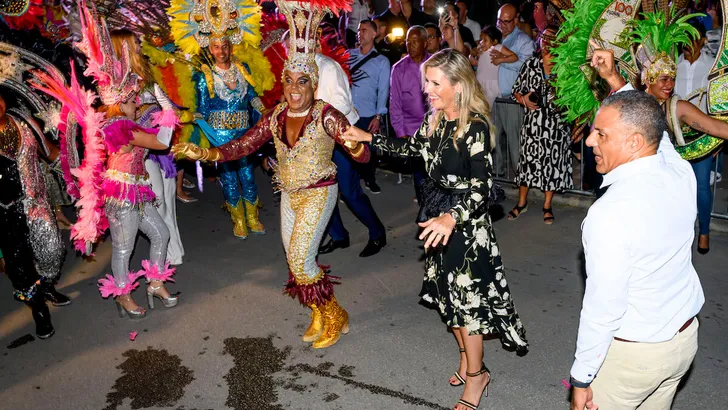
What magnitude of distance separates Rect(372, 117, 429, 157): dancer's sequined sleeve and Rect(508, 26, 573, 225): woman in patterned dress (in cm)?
348

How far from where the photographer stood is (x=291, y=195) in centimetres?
468

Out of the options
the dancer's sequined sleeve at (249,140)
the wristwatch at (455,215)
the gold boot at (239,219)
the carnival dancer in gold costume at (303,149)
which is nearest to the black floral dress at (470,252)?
the wristwatch at (455,215)

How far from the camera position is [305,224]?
462 centimetres

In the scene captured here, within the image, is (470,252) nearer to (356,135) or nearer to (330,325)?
(356,135)

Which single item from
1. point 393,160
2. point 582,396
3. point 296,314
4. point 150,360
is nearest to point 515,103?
point 393,160

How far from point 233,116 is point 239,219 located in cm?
114

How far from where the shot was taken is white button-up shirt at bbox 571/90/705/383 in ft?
7.97

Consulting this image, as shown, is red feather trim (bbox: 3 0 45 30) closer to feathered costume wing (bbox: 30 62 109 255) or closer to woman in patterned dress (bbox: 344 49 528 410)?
feathered costume wing (bbox: 30 62 109 255)

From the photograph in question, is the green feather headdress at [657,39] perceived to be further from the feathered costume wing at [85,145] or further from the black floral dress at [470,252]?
the feathered costume wing at [85,145]

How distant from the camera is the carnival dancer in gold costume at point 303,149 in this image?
4523 millimetres

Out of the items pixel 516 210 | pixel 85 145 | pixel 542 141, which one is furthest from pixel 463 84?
pixel 516 210

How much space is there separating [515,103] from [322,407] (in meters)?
5.23

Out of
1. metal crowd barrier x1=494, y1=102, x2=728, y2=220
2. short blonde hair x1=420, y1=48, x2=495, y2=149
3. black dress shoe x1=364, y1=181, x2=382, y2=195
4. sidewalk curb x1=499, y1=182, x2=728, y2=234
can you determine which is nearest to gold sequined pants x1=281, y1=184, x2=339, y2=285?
short blonde hair x1=420, y1=48, x2=495, y2=149

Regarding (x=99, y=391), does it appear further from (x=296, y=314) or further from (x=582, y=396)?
(x=582, y=396)
